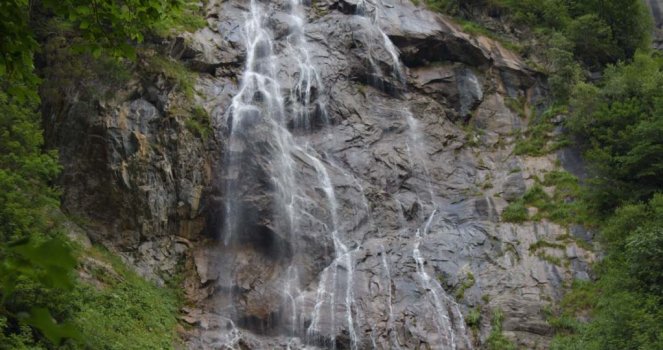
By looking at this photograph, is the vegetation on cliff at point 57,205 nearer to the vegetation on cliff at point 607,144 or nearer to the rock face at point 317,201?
the rock face at point 317,201

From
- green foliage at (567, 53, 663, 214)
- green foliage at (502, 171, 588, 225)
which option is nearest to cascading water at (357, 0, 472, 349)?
green foliage at (502, 171, 588, 225)

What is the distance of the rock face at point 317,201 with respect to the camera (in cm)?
1462

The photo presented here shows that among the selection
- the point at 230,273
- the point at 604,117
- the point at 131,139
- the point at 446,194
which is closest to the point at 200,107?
the point at 131,139

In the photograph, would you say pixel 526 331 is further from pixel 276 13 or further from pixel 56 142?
pixel 276 13

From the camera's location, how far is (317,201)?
56.8ft

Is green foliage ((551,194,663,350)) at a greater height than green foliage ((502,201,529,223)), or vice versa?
green foliage ((502,201,529,223))

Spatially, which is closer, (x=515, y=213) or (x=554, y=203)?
(x=515, y=213)

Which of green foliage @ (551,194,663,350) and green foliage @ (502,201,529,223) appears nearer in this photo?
green foliage @ (551,194,663,350)

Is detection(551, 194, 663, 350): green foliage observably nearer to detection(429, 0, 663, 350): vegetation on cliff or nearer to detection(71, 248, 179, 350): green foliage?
detection(429, 0, 663, 350): vegetation on cliff

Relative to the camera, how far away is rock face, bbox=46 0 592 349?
1462 cm

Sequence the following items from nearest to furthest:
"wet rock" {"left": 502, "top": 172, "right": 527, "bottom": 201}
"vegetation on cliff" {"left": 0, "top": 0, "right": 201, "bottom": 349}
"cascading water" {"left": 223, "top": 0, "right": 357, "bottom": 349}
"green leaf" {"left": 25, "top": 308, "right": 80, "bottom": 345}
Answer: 1. "green leaf" {"left": 25, "top": 308, "right": 80, "bottom": 345}
2. "vegetation on cliff" {"left": 0, "top": 0, "right": 201, "bottom": 349}
3. "cascading water" {"left": 223, "top": 0, "right": 357, "bottom": 349}
4. "wet rock" {"left": 502, "top": 172, "right": 527, "bottom": 201}

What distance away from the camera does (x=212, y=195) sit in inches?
651

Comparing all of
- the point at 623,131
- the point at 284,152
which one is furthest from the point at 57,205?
the point at 623,131

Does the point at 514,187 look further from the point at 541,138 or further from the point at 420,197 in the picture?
the point at 420,197
